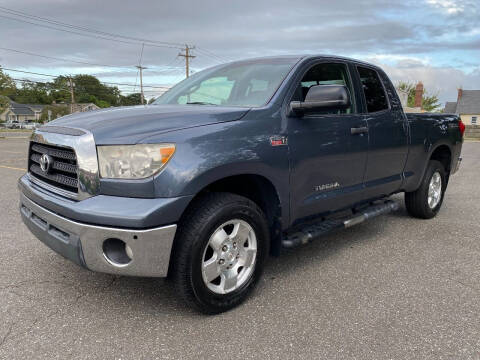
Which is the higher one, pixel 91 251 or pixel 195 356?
pixel 91 251

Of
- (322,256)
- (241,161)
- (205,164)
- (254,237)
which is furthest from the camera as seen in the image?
(322,256)

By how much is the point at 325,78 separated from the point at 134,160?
206 cm

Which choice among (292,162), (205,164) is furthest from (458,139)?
(205,164)

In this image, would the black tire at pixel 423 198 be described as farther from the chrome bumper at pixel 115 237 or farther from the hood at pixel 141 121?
the chrome bumper at pixel 115 237

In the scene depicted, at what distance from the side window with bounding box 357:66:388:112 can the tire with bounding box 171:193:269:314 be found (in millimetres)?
1891

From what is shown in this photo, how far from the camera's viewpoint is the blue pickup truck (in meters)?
2.34

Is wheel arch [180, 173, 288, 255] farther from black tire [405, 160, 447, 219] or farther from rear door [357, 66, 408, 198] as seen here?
black tire [405, 160, 447, 219]

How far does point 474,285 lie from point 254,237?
6.11 feet

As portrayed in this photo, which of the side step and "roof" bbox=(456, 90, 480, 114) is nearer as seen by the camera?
the side step

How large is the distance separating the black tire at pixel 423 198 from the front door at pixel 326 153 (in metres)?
1.51

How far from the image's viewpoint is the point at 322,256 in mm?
3854

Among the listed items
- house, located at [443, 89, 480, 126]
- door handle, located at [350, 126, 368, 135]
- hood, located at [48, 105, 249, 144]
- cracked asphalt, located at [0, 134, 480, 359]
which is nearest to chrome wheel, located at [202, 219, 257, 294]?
cracked asphalt, located at [0, 134, 480, 359]

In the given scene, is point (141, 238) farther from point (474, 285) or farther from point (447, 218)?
point (447, 218)

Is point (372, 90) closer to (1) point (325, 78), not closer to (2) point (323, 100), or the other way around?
(1) point (325, 78)
